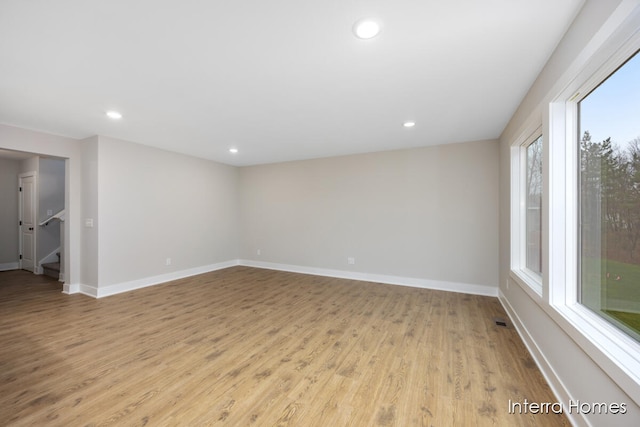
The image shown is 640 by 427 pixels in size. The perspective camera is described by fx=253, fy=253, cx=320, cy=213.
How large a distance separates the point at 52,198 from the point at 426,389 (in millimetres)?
8128

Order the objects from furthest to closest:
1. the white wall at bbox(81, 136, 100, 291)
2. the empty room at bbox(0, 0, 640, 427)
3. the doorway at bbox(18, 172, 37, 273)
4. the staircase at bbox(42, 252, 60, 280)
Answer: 1. the doorway at bbox(18, 172, 37, 273)
2. the staircase at bbox(42, 252, 60, 280)
3. the white wall at bbox(81, 136, 100, 291)
4. the empty room at bbox(0, 0, 640, 427)

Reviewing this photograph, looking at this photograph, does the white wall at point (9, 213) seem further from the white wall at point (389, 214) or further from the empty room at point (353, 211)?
the white wall at point (389, 214)

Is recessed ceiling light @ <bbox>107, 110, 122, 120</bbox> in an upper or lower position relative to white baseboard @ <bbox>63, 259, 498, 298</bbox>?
upper

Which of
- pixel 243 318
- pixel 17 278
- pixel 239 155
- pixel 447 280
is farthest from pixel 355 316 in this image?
pixel 17 278

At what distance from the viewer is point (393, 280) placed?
4.75 metres

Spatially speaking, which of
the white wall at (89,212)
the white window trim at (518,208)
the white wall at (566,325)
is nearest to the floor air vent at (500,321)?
the white wall at (566,325)

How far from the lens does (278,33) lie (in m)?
1.70

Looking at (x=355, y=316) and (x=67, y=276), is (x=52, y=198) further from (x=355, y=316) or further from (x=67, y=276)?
(x=355, y=316)

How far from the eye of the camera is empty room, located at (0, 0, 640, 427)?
1.52 meters

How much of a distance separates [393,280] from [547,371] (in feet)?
9.17

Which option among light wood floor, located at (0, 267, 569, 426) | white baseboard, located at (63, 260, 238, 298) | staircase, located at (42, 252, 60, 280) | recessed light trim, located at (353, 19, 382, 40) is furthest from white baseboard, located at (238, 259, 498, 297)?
recessed light trim, located at (353, 19, 382, 40)

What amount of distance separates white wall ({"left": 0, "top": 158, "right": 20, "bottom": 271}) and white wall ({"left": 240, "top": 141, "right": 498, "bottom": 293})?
5.39m

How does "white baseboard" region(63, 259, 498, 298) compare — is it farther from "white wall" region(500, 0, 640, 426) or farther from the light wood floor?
"white wall" region(500, 0, 640, 426)

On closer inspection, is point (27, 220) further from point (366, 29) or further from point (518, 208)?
point (518, 208)
